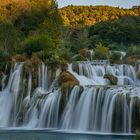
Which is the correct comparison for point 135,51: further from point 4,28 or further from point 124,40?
point 124,40

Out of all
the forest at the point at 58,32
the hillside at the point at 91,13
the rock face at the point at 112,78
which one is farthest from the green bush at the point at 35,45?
the hillside at the point at 91,13

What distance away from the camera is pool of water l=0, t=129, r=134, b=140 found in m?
28.8

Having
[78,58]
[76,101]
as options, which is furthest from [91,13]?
[76,101]

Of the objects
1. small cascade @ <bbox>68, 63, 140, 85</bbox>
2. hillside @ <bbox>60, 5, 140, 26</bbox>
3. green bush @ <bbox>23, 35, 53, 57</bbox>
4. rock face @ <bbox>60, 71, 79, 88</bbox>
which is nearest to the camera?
rock face @ <bbox>60, 71, 79, 88</bbox>

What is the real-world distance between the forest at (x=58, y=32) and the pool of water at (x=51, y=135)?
906 cm

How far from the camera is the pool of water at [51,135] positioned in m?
28.8

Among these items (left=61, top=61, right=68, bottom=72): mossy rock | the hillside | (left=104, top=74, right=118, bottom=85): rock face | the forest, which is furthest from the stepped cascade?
the hillside

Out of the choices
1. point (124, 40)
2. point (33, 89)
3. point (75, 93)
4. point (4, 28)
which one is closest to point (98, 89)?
point (75, 93)

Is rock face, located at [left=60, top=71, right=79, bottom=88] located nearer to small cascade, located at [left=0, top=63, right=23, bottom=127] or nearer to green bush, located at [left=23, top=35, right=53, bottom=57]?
small cascade, located at [left=0, top=63, right=23, bottom=127]

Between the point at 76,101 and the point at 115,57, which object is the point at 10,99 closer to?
the point at 76,101

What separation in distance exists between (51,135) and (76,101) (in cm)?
454

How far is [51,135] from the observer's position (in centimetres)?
3023

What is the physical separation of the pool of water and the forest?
906cm

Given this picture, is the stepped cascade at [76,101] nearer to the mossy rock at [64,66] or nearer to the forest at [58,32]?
the mossy rock at [64,66]
